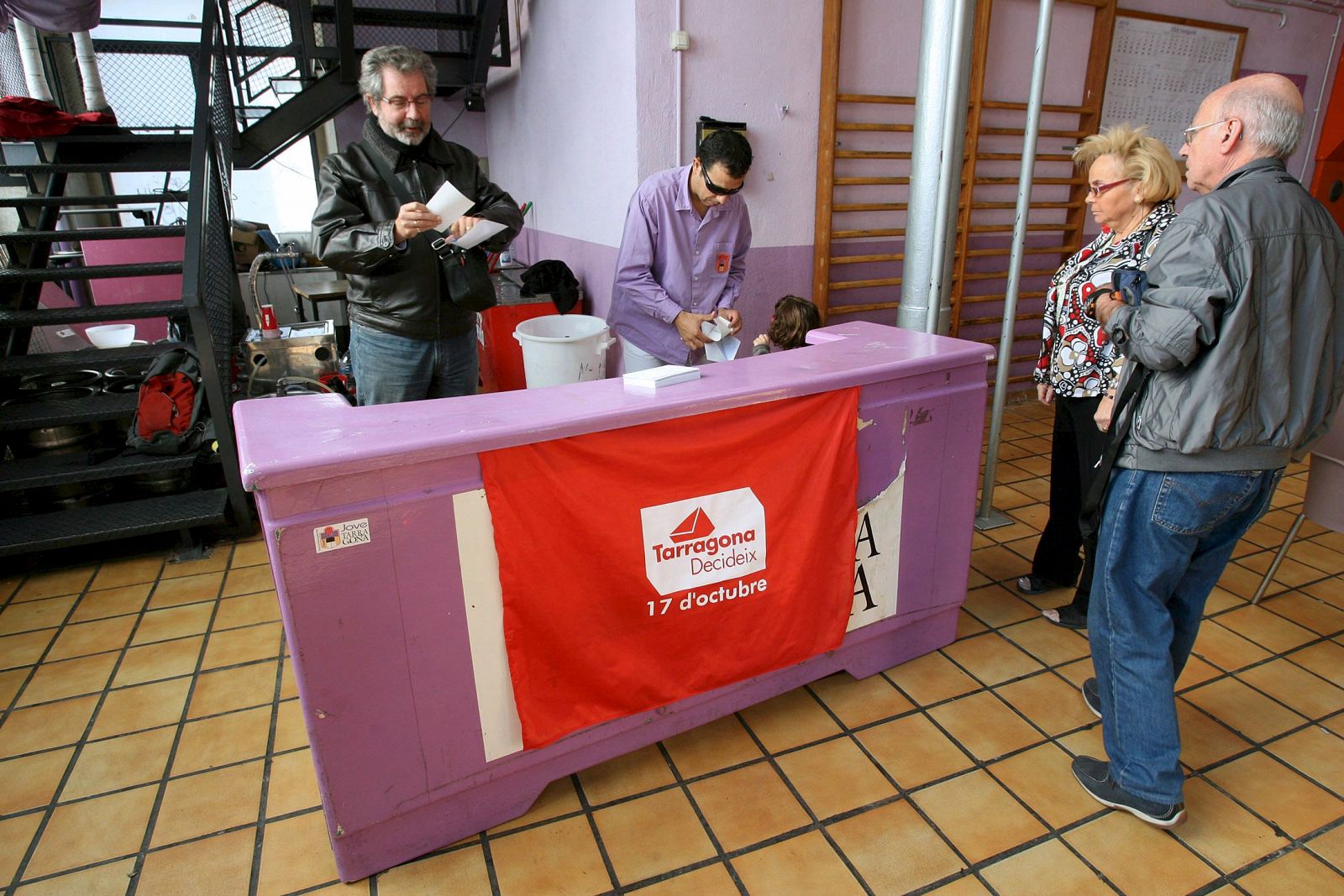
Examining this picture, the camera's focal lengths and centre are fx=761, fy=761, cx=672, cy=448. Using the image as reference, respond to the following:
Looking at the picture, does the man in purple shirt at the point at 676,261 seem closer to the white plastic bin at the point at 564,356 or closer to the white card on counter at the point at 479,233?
the white plastic bin at the point at 564,356

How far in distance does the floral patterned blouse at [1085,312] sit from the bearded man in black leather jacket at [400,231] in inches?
71.9

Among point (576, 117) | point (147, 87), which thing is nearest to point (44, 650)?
point (576, 117)

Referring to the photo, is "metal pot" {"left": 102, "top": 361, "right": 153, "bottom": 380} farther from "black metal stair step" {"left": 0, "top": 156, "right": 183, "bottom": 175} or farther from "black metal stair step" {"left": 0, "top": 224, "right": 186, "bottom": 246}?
"black metal stair step" {"left": 0, "top": 156, "right": 183, "bottom": 175}

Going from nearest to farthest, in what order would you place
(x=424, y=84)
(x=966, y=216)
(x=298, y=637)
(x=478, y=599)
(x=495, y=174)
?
1. (x=298, y=637)
2. (x=478, y=599)
3. (x=424, y=84)
4. (x=966, y=216)
5. (x=495, y=174)

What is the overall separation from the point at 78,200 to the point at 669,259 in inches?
141

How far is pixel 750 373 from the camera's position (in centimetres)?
198

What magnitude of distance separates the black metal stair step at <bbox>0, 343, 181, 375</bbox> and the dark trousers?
3.89m

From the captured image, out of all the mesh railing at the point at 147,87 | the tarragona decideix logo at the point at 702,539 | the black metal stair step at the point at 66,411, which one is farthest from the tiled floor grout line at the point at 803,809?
the mesh railing at the point at 147,87

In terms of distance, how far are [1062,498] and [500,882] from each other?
7.17 ft

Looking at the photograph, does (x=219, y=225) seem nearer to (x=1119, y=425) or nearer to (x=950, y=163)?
(x=950, y=163)

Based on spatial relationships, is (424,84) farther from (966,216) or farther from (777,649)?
(966,216)

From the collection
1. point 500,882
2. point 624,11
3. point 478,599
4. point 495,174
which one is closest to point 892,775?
point 500,882

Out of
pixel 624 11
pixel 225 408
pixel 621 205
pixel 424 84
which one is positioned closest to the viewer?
pixel 424 84

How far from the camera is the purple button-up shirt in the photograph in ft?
9.20
